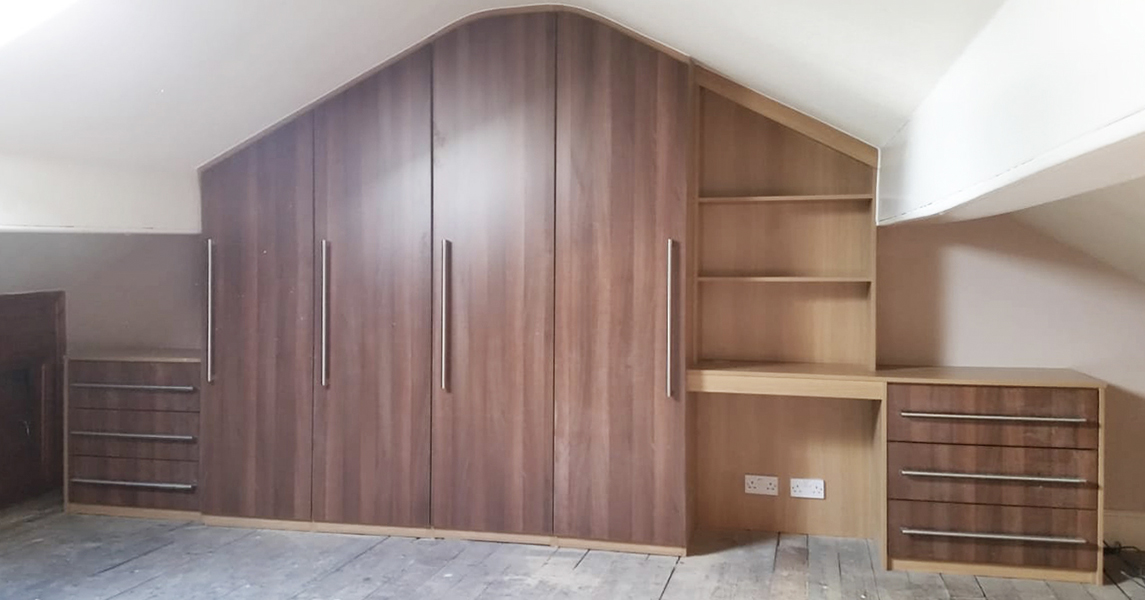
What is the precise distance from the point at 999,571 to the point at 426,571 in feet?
7.20

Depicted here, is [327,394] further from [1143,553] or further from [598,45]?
[1143,553]

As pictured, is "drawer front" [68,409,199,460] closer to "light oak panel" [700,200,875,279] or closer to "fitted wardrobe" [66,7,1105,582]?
"fitted wardrobe" [66,7,1105,582]

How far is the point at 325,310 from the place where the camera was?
411 centimetres

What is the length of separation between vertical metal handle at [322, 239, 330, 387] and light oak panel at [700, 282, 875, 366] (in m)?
1.67

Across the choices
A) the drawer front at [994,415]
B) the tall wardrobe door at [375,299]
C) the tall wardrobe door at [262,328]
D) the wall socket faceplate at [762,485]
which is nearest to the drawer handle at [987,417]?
the drawer front at [994,415]

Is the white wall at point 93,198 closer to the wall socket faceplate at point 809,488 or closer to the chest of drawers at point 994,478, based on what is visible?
the wall socket faceplate at point 809,488

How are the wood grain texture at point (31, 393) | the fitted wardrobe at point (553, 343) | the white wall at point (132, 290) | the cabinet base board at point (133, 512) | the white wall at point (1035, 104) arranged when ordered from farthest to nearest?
1. the white wall at point (132, 290)
2. the wood grain texture at point (31, 393)
3. the cabinet base board at point (133, 512)
4. the fitted wardrobe at point (553, 343)
5. the white wall at point (1035, 104)

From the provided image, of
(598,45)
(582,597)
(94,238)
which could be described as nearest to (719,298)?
(598,45)

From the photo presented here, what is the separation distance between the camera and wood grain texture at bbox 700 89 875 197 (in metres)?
4.00

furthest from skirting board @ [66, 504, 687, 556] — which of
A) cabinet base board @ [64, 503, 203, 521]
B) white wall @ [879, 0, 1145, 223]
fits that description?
white wall @ [879, 0, 1145, 223]

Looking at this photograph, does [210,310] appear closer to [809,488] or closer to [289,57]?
[289,57]

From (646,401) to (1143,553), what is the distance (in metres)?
2.08

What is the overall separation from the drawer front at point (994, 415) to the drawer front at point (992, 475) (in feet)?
0.13

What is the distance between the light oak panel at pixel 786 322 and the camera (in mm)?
4035
